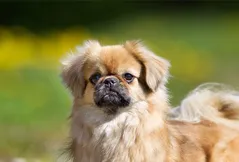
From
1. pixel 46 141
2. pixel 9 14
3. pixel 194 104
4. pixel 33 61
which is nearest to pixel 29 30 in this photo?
pixel 9 14

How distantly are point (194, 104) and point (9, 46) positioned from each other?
7.16 meters

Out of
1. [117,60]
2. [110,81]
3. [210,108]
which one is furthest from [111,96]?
[210,108]

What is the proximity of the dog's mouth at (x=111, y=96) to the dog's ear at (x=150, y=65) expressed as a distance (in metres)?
0.20

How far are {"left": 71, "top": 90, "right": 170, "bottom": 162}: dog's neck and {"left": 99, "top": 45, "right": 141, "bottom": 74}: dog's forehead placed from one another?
0.26m

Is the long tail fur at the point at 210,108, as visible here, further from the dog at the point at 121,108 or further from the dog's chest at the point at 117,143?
the dog's chest at the point at 117,143

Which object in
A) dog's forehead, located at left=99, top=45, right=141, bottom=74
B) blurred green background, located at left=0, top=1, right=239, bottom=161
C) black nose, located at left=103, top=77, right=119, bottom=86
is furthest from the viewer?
blurred green background, located at left=0, top=1, right=239, bottom=161

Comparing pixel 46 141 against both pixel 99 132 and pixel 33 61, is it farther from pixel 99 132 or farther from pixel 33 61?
pixel 33 61

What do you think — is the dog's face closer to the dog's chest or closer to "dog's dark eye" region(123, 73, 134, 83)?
"dog's dark eye" region(123, 73, 134, 83)

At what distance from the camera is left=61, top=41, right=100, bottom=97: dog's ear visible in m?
6.10

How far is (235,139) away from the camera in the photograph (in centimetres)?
667

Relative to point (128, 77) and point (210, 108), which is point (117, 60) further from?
point (210, 108)

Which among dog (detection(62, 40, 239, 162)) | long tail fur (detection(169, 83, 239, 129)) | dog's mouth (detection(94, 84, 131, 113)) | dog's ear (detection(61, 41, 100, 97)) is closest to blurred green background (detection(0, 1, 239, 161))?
long tail fur (detection(169, 83, 239, 129))

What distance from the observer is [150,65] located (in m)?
6.15

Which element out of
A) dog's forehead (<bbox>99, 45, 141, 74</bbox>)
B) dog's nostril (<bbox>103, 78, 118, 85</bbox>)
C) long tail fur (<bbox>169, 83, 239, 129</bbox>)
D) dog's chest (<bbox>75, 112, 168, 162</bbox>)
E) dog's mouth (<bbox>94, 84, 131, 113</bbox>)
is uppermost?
dog's forehead (<bbox>99, 45, 141, 74</bbox>)
